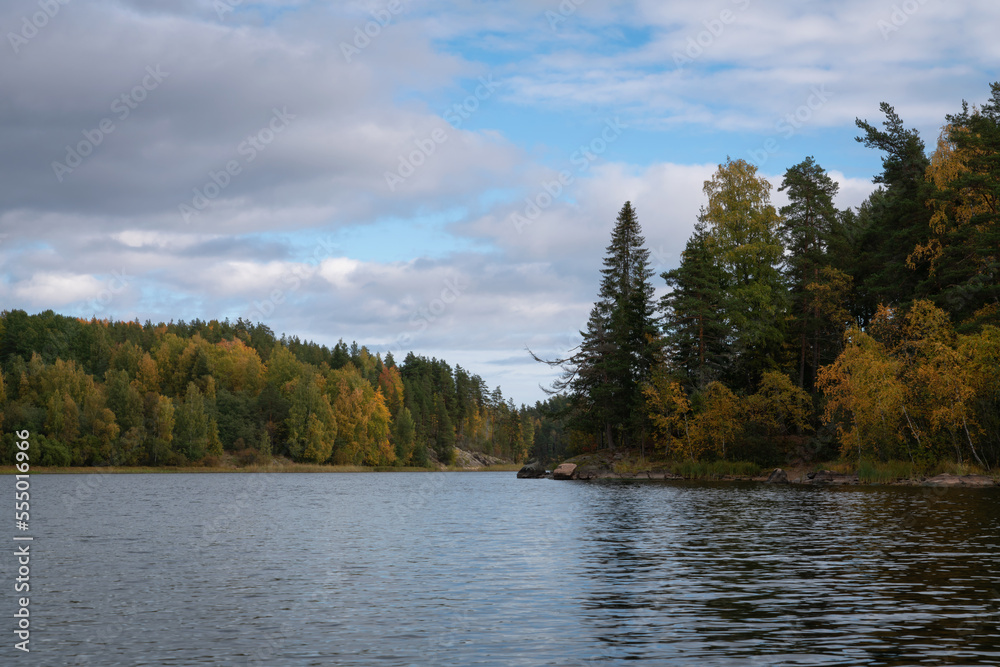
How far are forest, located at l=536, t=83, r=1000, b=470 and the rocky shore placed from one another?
182cm

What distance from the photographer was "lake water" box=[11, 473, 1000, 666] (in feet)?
46.9

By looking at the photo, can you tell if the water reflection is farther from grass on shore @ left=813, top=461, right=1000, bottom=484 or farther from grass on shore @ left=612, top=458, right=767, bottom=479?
grass on shore @ left=612, top=458, right=767, bottom=479

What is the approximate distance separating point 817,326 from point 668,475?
2160 centimetres

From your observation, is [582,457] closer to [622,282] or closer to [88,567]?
[622,282]

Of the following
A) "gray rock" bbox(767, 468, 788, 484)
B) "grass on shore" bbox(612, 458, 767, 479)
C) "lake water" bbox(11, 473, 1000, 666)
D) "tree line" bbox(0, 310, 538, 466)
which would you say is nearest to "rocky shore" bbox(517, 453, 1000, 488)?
"gray rock" bbox(767, 468, 788, 484)

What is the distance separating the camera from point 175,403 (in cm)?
14462

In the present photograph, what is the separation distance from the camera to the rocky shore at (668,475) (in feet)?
182

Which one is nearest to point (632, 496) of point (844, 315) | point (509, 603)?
point (844, 315)

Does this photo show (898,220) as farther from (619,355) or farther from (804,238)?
(619,355)

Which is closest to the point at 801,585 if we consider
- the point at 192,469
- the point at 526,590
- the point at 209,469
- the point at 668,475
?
the point at 526,590

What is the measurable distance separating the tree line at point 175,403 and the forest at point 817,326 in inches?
2536

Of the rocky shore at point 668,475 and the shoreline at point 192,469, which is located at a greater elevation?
the rocky shore at point 668,475

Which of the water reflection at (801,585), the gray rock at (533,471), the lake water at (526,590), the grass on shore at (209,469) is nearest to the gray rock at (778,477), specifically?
the lake water at (526,590)

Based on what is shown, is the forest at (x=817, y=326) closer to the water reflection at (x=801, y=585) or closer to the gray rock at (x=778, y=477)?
the gray rock at (x=778, y=477)
